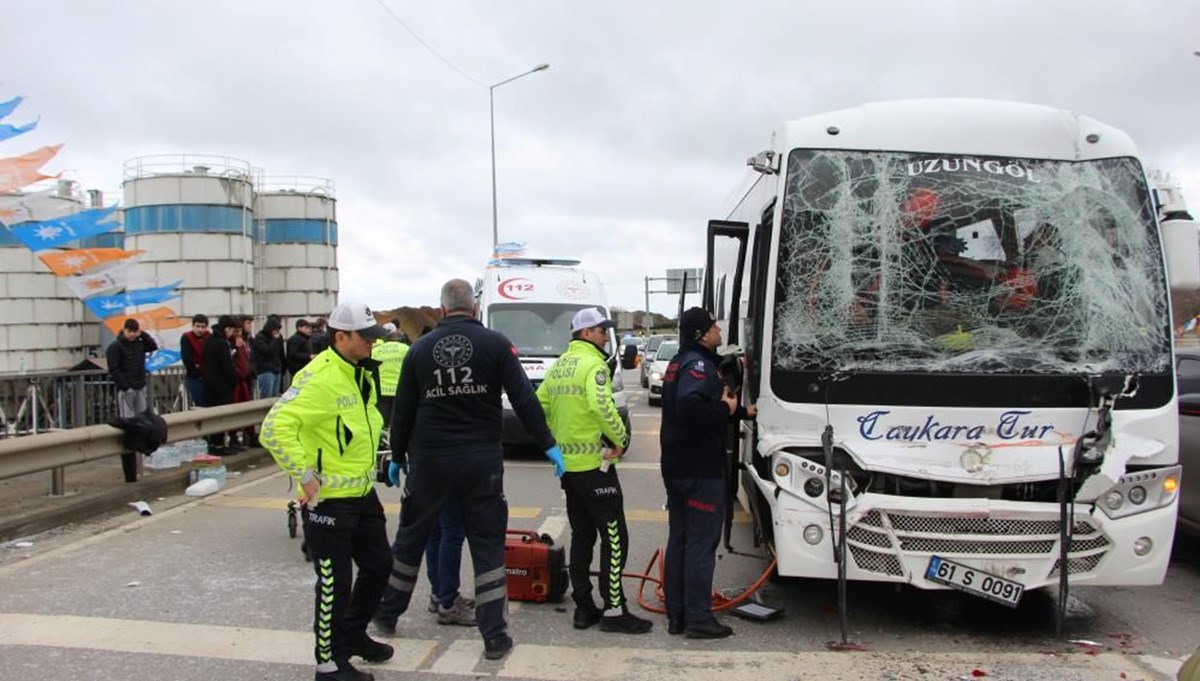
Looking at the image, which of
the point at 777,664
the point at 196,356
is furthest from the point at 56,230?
the point at 777,664

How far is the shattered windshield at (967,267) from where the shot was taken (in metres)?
5.07

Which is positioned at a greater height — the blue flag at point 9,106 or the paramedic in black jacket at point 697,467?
the blue flag at point 9,106

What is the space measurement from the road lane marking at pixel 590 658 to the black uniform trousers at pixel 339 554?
476 millimetres

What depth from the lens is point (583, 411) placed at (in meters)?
5.18

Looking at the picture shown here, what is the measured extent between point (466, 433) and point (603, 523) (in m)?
1.02

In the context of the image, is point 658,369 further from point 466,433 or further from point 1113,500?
point 466,433

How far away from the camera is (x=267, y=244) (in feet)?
85.7

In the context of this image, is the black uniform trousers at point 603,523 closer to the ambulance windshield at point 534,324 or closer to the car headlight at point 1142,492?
the car headlight at point 1142,492

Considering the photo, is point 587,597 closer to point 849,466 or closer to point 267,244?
point 849,466

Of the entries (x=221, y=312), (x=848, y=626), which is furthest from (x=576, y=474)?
(x=221, y=312)

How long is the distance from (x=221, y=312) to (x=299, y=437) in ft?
70.3

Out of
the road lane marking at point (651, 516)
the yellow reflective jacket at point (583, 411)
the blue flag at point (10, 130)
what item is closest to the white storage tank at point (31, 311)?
the blue flag at point (10, 130)

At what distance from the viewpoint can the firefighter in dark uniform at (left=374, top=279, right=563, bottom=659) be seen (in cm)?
467

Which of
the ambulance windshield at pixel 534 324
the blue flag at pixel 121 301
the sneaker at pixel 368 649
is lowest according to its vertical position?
the sneaker at pixel 368 649
